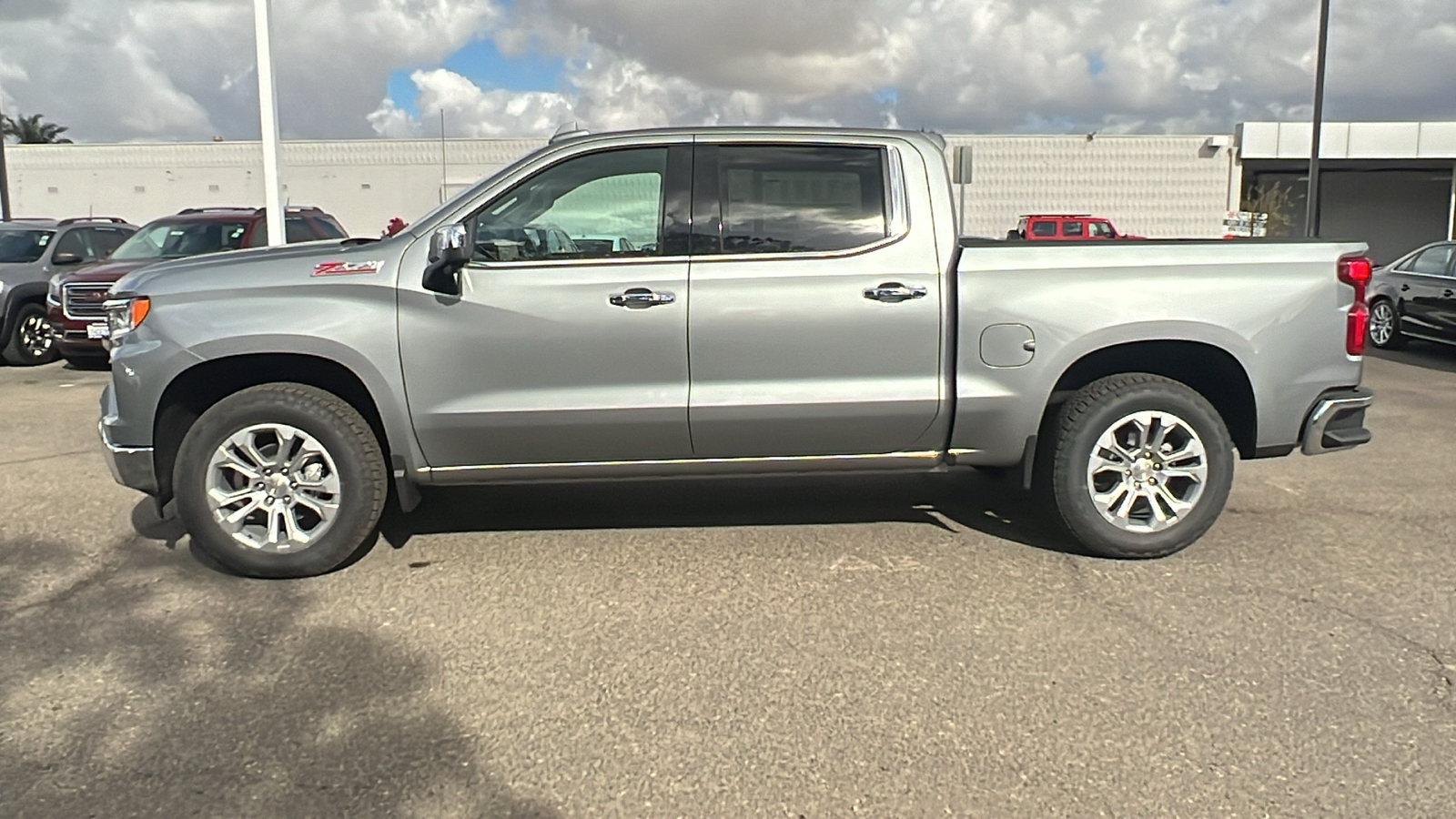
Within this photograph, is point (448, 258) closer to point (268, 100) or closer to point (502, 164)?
point (268, 100)

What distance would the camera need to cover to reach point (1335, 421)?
4902 mm

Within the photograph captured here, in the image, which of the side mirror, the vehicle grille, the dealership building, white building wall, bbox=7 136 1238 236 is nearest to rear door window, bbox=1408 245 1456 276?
the side mirror

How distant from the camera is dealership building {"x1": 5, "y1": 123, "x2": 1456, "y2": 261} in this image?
41.9 metres

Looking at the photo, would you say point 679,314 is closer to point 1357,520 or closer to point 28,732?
point 28,732

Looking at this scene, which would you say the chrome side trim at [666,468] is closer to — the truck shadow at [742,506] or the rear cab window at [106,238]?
the truck shadow at [742,506]

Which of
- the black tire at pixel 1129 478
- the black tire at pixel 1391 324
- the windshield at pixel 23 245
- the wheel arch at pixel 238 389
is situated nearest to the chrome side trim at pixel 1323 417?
the black tire at pixel 1129 478

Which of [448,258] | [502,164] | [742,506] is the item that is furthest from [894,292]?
[502,164]

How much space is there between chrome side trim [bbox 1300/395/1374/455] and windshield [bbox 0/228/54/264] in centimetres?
1335

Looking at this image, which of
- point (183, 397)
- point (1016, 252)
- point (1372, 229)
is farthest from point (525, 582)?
point (1372, 229)

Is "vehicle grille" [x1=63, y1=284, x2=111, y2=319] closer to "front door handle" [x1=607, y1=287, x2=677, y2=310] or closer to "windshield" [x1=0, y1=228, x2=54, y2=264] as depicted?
"windshield" [x1=0, y1=228, x2=54, y2=264]

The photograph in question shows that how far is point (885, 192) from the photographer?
4867mm

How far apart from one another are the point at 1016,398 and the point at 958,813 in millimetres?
2335

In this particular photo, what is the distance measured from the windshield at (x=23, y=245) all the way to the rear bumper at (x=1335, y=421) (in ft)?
43.8

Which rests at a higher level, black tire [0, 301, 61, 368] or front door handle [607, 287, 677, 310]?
front door handle [607, 287, 677, 310]
